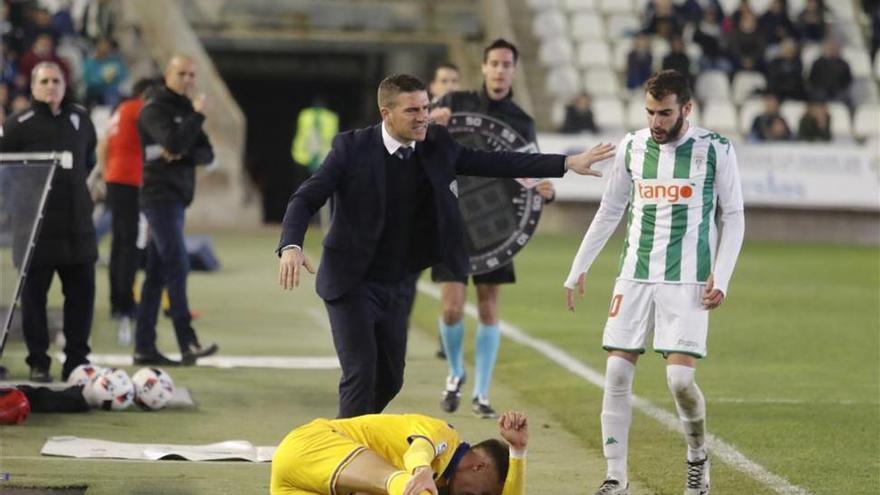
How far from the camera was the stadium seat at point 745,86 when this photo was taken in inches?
1201

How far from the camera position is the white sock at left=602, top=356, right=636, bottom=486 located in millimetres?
8086

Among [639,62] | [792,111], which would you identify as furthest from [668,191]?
[792,111]

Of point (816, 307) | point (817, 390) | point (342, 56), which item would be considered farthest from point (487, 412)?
point (342, 56)

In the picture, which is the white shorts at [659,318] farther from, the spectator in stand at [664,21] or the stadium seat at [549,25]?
the stadium seat at [549,25]

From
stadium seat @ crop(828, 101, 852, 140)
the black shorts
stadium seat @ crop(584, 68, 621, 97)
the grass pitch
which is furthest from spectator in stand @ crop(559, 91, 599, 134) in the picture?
the black shorts

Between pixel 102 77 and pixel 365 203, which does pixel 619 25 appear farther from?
pixel 365 203

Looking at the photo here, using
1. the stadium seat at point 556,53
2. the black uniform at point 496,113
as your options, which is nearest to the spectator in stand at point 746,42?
the stadium seat at point 556,53

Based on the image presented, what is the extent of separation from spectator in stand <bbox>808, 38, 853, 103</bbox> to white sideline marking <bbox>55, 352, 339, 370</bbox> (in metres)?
18.6

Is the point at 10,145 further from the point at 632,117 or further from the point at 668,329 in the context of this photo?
the point at 632,117

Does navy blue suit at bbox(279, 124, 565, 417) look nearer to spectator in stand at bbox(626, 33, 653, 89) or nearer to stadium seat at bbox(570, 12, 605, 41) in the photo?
spectator in stand at bbox(626, 33, 653, 89)

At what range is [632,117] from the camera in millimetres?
29594

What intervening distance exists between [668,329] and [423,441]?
61.1 inches

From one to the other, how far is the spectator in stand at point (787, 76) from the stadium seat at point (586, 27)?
3.17 m

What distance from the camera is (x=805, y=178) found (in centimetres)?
2812
